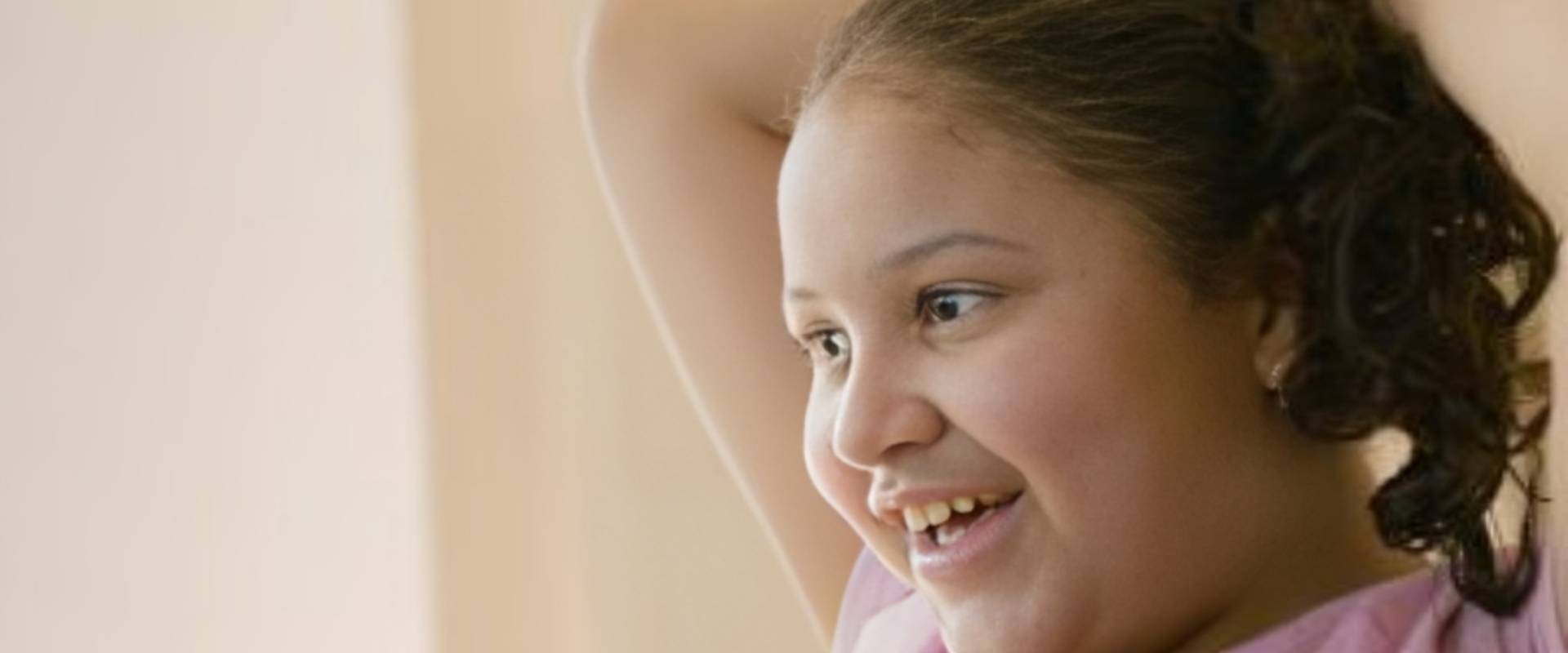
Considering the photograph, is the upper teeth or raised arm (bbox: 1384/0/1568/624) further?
the upper teeth

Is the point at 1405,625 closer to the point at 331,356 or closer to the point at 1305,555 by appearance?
the point at 1305,555

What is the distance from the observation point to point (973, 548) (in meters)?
0.75

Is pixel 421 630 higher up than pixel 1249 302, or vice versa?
pixel 421 630

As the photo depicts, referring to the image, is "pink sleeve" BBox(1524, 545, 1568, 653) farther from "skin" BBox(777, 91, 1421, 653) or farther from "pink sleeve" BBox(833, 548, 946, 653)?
"pink sleeve" BBox(833, 548, 946, 653)

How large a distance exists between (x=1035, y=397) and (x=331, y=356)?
845mm

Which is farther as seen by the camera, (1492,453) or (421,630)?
(421,630)

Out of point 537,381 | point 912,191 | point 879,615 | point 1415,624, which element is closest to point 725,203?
point 879,615

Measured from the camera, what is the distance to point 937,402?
748 millimetres

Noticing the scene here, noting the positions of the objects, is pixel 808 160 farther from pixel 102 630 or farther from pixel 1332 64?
pixel 102 630

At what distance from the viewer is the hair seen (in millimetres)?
715

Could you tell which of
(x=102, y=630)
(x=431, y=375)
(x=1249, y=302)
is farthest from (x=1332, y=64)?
(x=102, y=630)

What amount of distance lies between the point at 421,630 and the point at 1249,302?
86 centimetres

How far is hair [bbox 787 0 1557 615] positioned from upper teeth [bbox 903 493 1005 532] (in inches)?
3.8

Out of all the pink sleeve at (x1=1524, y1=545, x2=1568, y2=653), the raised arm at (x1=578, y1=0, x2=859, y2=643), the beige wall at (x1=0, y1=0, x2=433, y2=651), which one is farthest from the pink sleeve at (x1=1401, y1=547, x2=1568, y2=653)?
the beige wall at (x1=0, y1=0, x2=433, y2=651)
